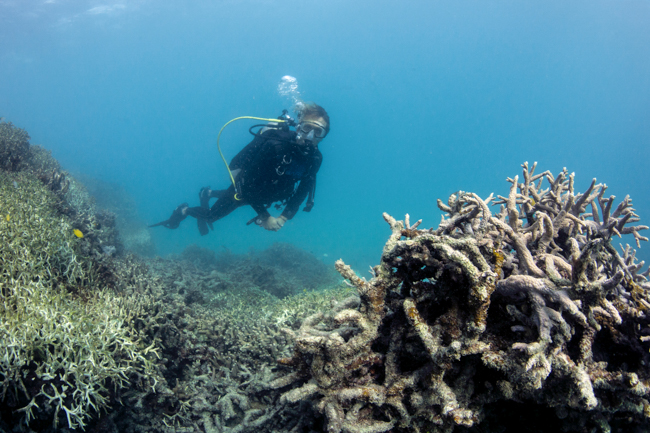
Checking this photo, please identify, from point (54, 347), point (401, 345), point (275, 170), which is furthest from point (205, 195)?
point (401, 345)

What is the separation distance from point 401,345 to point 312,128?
7679 mm

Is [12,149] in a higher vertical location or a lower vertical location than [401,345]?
higher

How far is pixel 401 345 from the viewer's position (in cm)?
209

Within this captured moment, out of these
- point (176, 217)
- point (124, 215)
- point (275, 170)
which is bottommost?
point (275, 170)

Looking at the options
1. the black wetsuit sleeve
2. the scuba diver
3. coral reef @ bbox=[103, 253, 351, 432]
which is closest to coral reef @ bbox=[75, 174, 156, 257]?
the scuba diver

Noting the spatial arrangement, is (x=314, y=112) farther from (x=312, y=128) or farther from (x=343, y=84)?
(x=343, y=84)

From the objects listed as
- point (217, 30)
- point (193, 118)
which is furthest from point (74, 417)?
point (193, 118)

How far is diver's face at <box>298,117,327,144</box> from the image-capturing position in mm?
8688

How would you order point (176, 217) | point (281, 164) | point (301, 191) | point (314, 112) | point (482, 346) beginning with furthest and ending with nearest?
point (176, 217), point (301, 191), point (281, 164), point (314, 112), point (482, 346)

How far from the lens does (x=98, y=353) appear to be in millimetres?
2916

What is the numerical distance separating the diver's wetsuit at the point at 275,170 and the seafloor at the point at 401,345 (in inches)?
221

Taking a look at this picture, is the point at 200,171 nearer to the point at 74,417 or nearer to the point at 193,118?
the point at 193,118

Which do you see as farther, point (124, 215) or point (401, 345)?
point (124, 215)

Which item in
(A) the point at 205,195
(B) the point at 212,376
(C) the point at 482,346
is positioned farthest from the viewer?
(A) the point at 205,195
